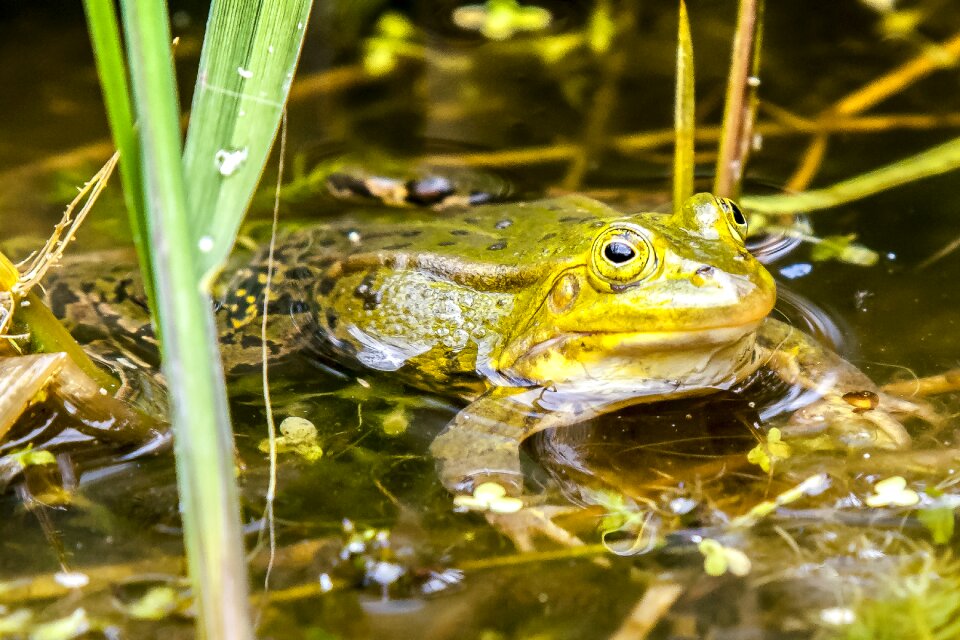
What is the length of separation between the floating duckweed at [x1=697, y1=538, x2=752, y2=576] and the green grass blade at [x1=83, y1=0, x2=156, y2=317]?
1405mm

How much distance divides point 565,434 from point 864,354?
41.1 inches

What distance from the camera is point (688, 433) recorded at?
2.61m

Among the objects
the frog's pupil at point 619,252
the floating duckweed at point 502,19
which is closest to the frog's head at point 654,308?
the frog's pupil at point 619,252

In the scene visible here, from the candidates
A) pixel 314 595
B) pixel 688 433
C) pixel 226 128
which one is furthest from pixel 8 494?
pixel 688 433

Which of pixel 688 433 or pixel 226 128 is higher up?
pixel 226 128

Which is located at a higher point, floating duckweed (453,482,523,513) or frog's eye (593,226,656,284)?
frog's eye (593,226,656,284)

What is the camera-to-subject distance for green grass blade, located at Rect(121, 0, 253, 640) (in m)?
1.33

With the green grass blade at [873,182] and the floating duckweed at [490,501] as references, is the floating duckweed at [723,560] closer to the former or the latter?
the floating duckweed at [490,501]

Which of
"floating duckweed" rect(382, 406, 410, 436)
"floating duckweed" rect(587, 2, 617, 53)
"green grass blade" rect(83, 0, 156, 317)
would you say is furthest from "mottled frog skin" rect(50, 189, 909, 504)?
"floating duckweed" rect(587, 2, 617, 53)

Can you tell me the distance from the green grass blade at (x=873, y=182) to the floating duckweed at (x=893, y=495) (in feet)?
3.97

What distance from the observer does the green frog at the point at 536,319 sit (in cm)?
240

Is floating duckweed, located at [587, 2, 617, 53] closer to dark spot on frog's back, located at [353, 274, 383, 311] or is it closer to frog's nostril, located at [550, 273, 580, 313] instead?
dark spot on frog's back, located at [353, 274, 383, 311]

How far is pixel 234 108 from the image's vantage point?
1691 mm

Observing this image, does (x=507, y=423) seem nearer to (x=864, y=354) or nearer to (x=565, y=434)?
(x=565, y=434)
